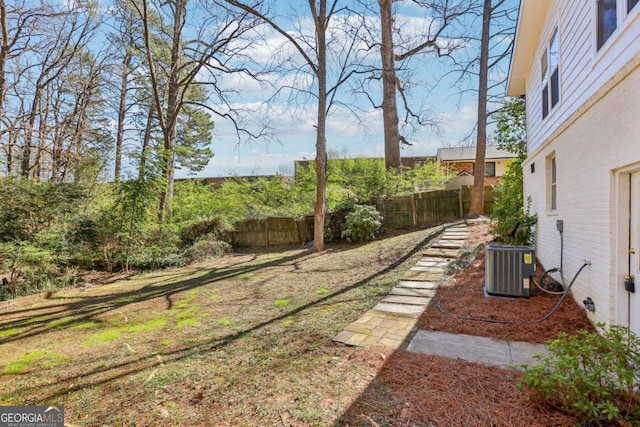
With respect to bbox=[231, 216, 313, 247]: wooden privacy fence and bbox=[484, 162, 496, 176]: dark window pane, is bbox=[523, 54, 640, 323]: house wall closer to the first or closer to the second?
bbox=[231, 216, 313, 247]: wooden privacy fence

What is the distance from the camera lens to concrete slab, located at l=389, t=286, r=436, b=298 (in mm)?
4807

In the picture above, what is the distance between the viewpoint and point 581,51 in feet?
12.5

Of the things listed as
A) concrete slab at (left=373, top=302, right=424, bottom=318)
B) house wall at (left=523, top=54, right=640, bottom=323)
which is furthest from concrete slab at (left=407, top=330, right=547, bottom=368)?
house wall at (left=523, top=54, right=640, bottom=323)

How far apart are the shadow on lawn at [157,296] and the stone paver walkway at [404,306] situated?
594 millimetres

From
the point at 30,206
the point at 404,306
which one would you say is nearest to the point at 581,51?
the point at 404,306

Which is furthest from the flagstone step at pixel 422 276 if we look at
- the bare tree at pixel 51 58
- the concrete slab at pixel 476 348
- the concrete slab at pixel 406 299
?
the bare tree at pixel 51 58

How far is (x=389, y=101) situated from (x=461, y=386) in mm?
11700

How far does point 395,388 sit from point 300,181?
10.5 metres

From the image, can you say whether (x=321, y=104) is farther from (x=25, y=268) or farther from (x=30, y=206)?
(x=25, y=268)

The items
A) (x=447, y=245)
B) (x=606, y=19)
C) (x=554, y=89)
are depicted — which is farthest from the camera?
(x=447, y=245)

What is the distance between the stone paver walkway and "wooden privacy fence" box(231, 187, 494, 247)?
3.57 m

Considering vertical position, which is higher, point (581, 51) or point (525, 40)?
point (525, 40)

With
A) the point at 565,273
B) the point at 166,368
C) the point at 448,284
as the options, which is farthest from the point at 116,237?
the point at 565,273

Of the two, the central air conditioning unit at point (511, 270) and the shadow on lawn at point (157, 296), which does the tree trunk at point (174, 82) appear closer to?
the shadow on lawn at point (157, 296)
